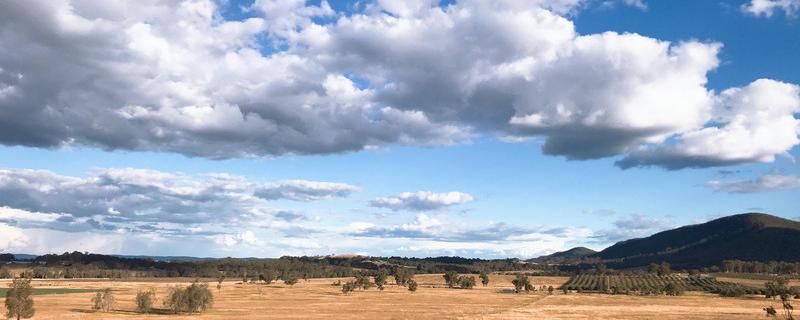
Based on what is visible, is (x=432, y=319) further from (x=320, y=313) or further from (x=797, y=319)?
(x=797, y=319)

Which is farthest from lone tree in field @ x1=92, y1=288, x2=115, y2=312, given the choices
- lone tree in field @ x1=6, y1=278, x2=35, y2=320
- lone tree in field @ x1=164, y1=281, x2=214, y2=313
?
lone tree in field @ x1=6, y1=278, x2=35, y2=320

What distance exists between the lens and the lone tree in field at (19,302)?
3492 inches

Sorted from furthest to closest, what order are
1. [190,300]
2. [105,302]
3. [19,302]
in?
1. [105,302]
2. [190,300]
3. [19,302]

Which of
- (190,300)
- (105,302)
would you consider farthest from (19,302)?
(105,302)

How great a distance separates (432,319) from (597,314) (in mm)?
34978

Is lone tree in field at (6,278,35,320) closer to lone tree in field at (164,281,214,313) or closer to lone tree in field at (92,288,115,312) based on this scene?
lone tree in field at (164,281,214,313)

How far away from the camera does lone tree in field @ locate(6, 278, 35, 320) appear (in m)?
88.7

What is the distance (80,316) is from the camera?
98375 mm

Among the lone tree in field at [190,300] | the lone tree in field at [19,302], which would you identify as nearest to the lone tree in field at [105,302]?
the lone tree in field at [190,300]

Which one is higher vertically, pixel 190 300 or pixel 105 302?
pixel 190 300

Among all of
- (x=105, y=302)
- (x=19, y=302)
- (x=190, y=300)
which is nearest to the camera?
(x=19, y=302)

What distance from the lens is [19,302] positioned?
89.1 m

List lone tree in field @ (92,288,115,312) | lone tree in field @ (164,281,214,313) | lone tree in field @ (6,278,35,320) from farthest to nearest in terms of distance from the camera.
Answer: lone tree in field @ (92,288,115,312) < lone tree in field @ (164,281,214,313) < lone tree in field @ (6,278,35,320)

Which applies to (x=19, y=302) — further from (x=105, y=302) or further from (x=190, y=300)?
(x=105, y=302)
